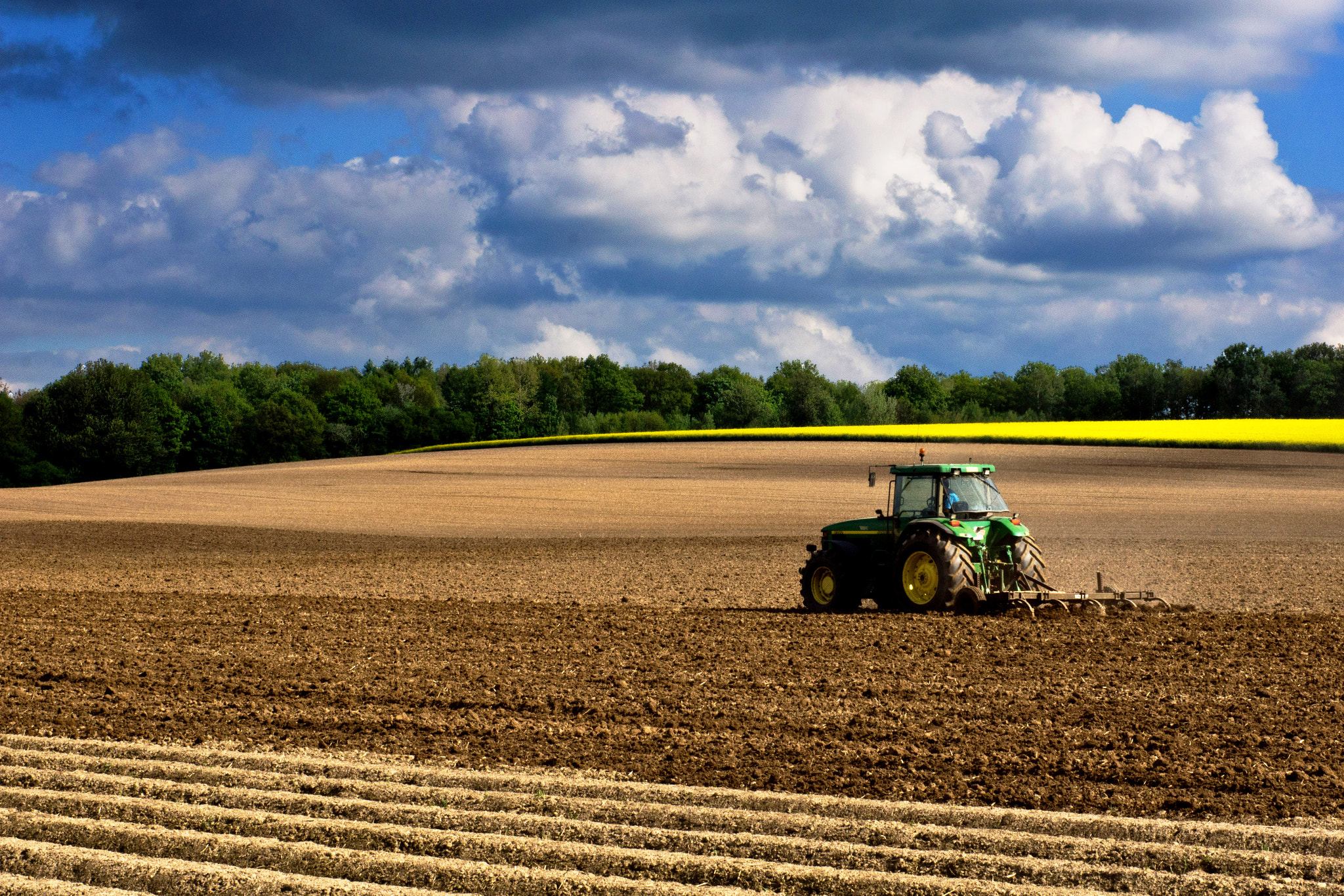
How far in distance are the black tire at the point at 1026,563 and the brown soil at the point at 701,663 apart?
55 centimetres

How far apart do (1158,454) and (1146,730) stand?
38510mm

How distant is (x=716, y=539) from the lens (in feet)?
90.9

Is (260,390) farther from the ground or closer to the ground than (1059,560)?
farther from the ground

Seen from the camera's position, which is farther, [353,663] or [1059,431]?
[1059,431]

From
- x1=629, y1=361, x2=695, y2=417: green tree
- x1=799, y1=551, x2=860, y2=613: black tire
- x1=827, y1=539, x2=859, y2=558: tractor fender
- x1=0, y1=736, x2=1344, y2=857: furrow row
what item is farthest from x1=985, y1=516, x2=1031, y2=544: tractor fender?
x1=629, y1=361, x2=695, y2=417: green tree

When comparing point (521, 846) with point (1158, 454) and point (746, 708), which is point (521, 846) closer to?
point (746, 708)

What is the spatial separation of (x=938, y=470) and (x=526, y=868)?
32.2 feet

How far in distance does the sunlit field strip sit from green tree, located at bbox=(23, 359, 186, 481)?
25.0 metres

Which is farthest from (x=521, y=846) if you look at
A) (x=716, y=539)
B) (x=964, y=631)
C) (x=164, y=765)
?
(x=716, y=539)

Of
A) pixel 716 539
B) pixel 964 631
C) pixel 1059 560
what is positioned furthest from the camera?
pixel 716 539

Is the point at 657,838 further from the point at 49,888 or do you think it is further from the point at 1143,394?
the point at 1143,394

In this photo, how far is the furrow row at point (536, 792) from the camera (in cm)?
650

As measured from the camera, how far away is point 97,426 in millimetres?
78188

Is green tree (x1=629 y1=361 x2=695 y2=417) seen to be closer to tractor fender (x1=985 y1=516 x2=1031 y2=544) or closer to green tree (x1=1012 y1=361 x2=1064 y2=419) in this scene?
green tree (x1=1012 y1=361 x2=1064 y2=419)
